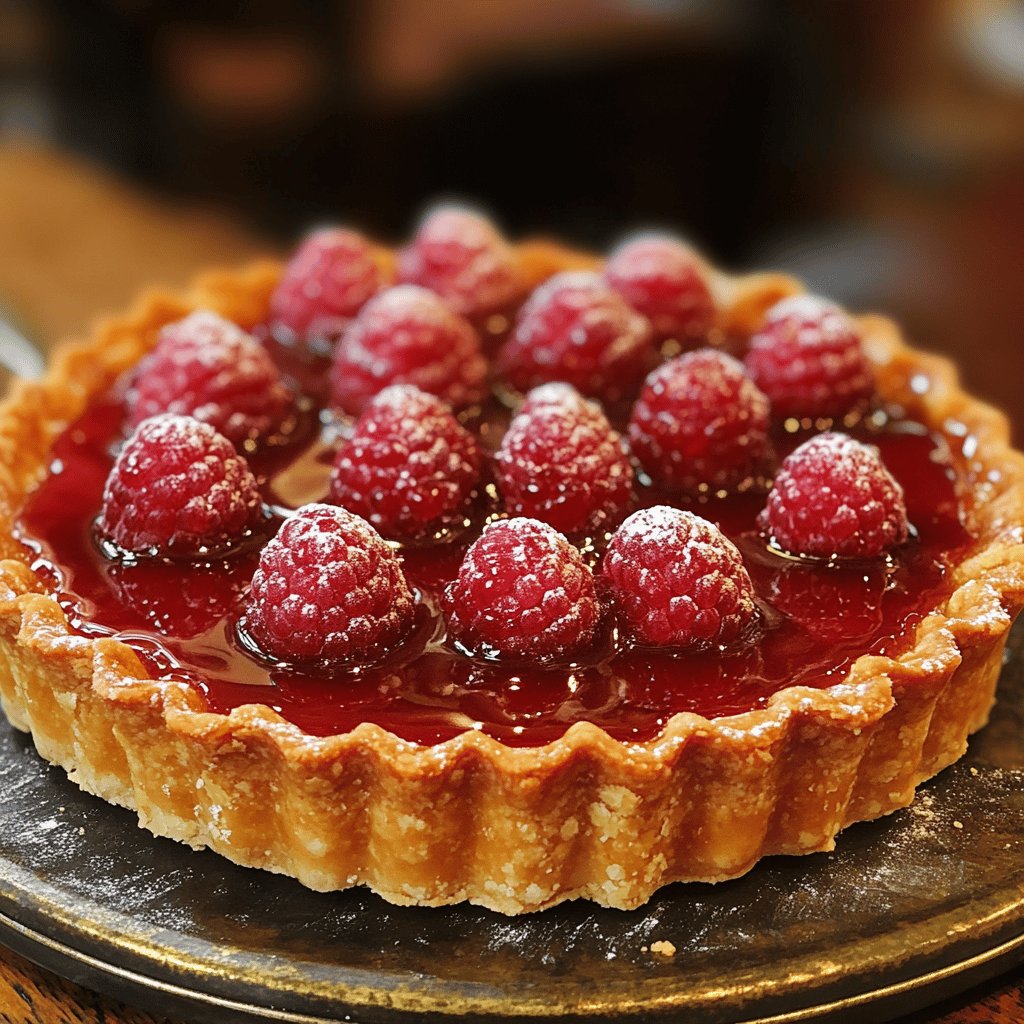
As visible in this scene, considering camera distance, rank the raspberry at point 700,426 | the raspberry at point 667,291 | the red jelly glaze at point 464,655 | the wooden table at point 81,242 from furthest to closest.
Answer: the wooden table at point 81,242 < the raspberry at point 667,291 < the raspberry at point 700,426 < the red jelly glaze at point 464,655

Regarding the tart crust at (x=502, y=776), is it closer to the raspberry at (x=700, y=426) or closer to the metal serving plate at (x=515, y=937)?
the metal serving plate at (x=515, y=937)

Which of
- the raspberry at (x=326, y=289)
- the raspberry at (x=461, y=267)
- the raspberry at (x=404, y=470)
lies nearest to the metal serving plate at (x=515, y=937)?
the raspberry at (x=404, y=470)

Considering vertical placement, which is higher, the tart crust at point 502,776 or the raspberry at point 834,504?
the raspberry at point 834,504

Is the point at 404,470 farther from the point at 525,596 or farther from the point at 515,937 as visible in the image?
the point at 515,937

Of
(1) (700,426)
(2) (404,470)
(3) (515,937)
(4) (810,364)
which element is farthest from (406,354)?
(3) (515,937)

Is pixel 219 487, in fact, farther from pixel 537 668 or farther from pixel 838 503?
pixel 838 503

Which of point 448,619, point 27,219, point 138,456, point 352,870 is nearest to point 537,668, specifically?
point 448,619

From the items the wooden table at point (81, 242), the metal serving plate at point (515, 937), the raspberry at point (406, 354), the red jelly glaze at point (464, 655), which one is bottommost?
the wooden table at point (81, 242)
